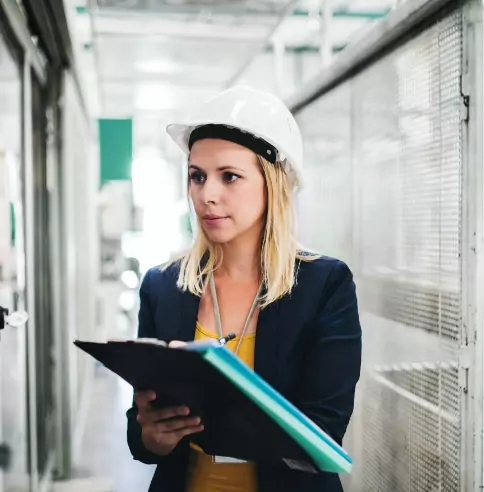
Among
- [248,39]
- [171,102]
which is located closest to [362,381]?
[248,39]

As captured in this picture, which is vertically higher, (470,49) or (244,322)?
(470,49)

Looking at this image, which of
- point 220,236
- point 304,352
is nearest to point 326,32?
point 220,236

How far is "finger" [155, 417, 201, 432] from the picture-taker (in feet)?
3.14

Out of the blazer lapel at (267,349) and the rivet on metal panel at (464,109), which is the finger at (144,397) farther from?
the rivet on metal panel at (464,109)

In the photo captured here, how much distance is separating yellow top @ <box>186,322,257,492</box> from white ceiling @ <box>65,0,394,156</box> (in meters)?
2.04

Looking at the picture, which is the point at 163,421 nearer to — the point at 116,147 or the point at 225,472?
the point at 225,472

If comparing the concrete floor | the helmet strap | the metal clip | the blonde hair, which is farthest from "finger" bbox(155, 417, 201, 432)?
the concrete floor

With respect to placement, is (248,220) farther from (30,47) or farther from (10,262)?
(30,47)

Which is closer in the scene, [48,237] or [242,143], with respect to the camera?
[242,143]

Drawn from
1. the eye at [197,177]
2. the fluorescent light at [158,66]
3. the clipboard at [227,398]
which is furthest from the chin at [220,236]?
the fluorescent light at [158,66]

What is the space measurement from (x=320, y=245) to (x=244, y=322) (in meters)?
1.67

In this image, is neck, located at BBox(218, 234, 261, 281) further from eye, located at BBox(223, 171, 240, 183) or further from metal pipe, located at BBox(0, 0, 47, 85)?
metal pipe, located at BBox(0, 0, 47, 85)

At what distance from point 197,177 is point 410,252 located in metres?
0.88

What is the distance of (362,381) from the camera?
7.26 feet
